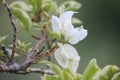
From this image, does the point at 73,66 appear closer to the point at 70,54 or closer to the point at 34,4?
the point at 70,54

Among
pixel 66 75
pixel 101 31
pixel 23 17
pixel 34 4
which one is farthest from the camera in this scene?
pixel 101 31

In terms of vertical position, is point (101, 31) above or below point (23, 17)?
above

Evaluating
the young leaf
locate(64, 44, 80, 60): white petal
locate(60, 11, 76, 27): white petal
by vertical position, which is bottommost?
locate(64, 44, 80, 60): white petal

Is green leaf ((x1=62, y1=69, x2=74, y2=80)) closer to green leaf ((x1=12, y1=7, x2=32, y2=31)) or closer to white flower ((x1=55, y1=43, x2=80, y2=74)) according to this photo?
white flower ((x1=55, y1=43, x2=80, y2=74))

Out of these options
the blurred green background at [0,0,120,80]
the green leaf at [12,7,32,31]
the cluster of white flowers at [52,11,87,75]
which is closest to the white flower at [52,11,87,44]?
the cluster of white flowers at [52,11,87,75]

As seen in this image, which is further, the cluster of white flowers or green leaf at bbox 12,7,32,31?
green leaf at bbox 12,7,32,31

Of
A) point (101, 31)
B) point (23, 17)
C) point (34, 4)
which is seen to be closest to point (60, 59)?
point (23, 17)

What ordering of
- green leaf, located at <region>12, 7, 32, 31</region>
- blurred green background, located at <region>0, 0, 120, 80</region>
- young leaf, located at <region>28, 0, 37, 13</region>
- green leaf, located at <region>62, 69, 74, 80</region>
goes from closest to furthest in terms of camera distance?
green leaf, located at <region>62, 69, 74, 80</region> < green leaf, located at <region>12, 7, 32, 31</region> < young leaf, located at <region>28, 0, 37, 13</region> < blurred green background, located at <region>0, 0, 120, 80</region>

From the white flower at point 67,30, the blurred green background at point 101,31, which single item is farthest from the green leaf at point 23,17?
the blurred green background at point 101,31

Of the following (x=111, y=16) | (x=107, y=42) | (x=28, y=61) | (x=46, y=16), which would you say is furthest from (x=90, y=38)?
(x=28, y=61)
